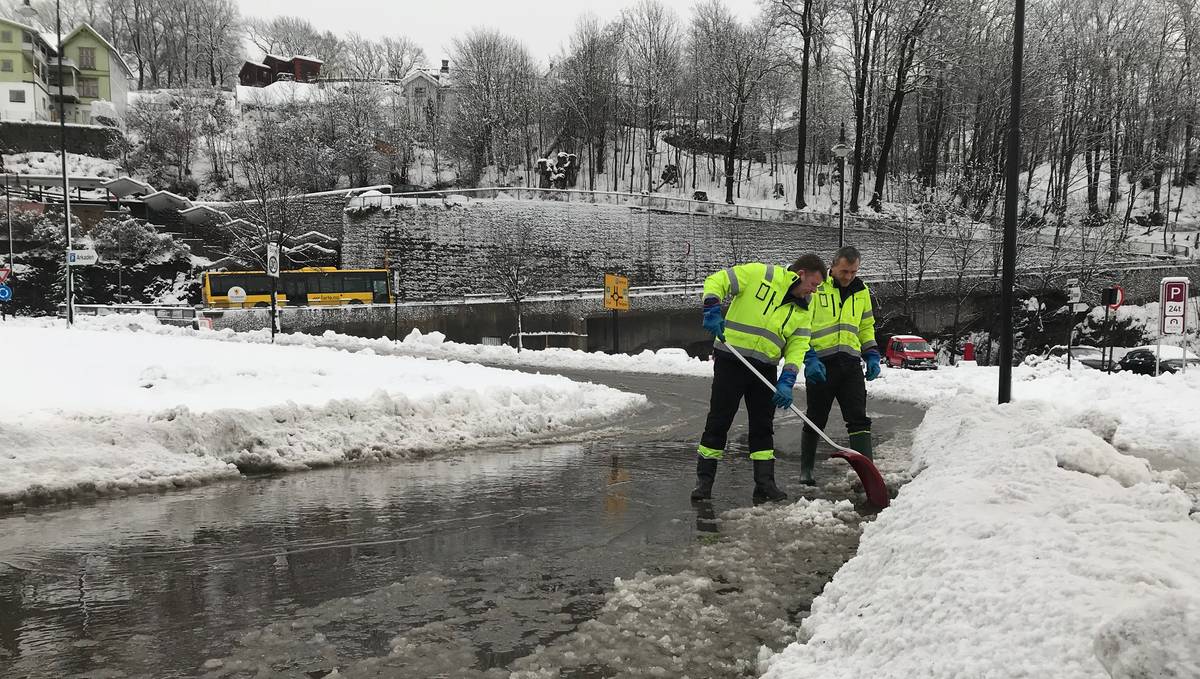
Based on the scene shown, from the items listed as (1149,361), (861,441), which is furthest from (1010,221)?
(1149,361)

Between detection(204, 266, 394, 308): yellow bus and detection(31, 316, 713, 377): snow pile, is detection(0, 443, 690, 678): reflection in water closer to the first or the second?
detection(31, 316, 713, 377): snow pile

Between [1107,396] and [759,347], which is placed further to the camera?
[1107,396]

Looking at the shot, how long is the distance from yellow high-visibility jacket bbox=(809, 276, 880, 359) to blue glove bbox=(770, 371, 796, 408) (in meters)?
1.12

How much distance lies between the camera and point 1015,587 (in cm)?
288

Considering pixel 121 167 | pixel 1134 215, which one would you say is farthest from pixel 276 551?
pixel 121 167

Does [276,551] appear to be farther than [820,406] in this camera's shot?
No

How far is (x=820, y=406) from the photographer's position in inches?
293

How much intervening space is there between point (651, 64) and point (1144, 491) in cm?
6292

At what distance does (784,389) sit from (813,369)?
800 mm

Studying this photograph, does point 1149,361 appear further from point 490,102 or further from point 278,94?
point 278,94

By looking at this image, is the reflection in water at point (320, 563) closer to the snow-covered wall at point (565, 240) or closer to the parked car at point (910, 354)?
the parked car at point (910, 354)

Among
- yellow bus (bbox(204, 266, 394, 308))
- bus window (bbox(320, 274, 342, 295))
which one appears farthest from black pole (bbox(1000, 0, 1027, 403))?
bus window (bbox(320, 274, 342, 295))

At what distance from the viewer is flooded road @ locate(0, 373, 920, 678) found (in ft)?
11.1

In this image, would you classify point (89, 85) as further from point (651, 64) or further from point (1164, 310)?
point (1164, 310)
